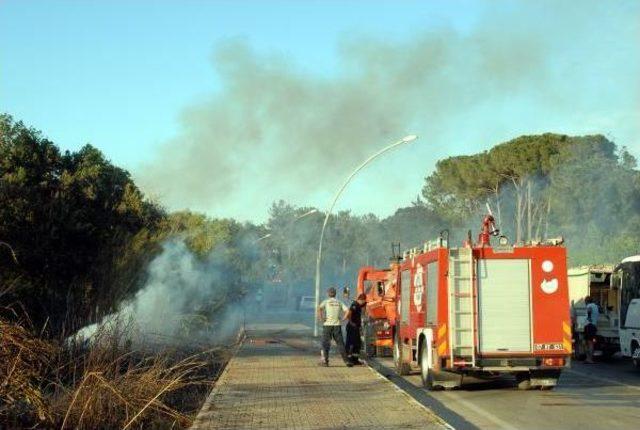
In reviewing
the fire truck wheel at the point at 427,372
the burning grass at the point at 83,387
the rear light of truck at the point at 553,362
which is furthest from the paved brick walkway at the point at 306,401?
the rear light of truck at the point at 553,362

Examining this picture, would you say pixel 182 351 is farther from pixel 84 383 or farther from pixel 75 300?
pixel 84 383

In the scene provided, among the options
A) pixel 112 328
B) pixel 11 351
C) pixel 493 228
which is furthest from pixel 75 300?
pixel 11 351

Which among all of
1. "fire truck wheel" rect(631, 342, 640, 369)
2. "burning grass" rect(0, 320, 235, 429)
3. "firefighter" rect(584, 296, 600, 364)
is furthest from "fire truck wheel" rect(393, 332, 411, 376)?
"firefighter" rect(584, 296, 600, 364)

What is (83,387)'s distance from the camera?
9781 millimetres

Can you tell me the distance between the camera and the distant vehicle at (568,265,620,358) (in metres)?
22.0

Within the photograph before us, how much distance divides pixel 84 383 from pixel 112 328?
8.16 ft

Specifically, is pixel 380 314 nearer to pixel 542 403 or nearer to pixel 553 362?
pixel 553 362

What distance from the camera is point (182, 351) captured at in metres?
18.1

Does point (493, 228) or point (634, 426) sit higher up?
point (493, 228)

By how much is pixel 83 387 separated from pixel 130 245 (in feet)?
41.5

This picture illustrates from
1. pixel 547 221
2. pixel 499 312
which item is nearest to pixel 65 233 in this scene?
pixel 499 312

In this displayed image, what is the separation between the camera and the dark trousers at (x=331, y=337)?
18.1 m

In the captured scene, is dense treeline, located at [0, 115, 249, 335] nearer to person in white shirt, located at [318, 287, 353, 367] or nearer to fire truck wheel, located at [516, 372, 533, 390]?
person in white shirt, located at [318, 287, 353, 367]

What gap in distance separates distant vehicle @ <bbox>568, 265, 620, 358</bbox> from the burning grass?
41.7 feet
